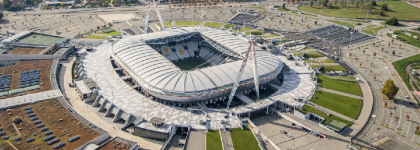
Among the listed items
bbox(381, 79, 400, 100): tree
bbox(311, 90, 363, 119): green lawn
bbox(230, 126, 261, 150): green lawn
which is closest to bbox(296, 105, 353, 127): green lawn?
bbox(311, 90, 363, 119): green lawn

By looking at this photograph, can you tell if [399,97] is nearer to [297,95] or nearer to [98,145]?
[297,95]

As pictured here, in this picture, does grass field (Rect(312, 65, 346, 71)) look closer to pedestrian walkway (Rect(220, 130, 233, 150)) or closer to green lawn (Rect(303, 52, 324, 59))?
green lawn (Rect(303, 52, 324, 59))

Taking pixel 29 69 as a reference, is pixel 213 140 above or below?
below

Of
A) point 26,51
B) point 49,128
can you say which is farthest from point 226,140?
point 26,51

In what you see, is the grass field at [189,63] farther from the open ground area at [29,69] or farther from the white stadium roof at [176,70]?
the open ground area at [29,69]

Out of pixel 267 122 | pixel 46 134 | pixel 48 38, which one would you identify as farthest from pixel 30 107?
pixel 48 38

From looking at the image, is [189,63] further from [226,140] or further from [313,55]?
[226,140]
